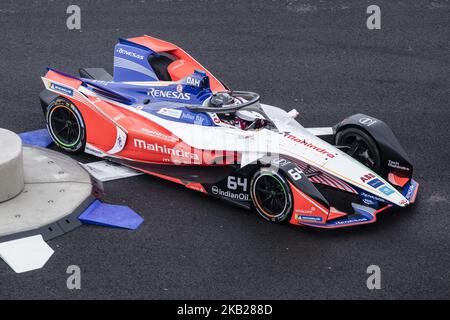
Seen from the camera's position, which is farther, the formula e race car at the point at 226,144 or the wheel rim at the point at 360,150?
the wheel rim at the point at 360,150

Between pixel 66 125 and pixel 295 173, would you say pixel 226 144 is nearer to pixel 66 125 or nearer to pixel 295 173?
pixel 295 173

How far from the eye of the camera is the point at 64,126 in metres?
10.5

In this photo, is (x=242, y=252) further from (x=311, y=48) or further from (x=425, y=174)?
(x=311, y=48)

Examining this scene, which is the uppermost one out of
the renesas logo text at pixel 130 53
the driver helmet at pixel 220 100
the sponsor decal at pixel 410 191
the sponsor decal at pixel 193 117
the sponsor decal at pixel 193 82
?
the renesas logo text at pixel 130 53

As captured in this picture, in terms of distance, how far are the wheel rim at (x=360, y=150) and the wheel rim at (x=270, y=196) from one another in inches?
57.6

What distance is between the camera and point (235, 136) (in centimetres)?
949

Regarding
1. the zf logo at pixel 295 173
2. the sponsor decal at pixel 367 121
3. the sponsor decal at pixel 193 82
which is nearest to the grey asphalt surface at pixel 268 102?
the zf logo at pixel 295 173

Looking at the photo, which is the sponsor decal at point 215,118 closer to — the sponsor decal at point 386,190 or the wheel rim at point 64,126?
the wheel rim at point 64,126

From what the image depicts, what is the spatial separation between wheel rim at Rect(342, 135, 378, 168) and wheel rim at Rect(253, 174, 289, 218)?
4.80ft

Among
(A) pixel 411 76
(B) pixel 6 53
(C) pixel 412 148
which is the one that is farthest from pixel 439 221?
(B) pixel 6 53

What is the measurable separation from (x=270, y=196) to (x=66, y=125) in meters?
2.99

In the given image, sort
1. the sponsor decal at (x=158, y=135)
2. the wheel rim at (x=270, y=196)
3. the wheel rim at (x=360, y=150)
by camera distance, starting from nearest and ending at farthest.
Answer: the wheel rim at (x=270, y=196)
the sponsor decal at (x=158, y=135)
the wheel rim at (x=360, y=150)

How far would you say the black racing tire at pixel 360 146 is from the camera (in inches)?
385

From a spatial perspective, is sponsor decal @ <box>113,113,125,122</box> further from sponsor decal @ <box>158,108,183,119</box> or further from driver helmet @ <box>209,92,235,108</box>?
driver helmet @ <box>209,92,235,108</box>
